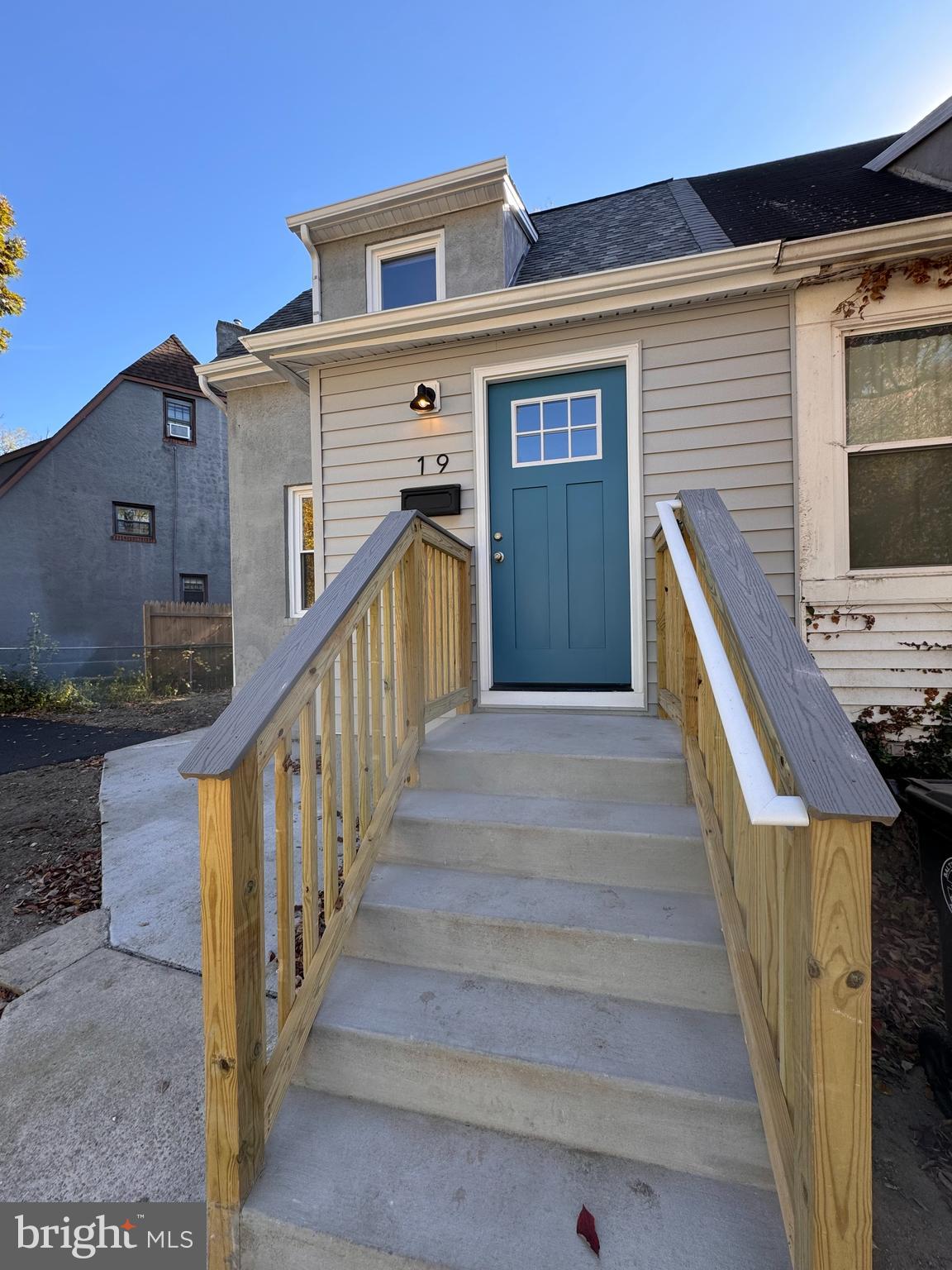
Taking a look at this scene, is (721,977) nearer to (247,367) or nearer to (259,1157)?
(259,1157)

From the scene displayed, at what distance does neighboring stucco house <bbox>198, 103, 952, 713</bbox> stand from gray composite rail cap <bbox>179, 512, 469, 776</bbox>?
71.5 inches

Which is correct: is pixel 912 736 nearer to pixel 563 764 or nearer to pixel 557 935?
pixel 563 764

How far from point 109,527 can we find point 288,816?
39.2ft

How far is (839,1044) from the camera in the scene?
88 cm

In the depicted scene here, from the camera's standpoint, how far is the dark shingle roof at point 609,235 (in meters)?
3.86

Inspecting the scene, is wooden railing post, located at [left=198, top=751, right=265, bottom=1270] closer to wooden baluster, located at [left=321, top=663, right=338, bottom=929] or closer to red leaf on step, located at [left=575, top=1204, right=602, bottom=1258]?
wooden baluster, located at [left=321, top=663, right=338, bottom=929]

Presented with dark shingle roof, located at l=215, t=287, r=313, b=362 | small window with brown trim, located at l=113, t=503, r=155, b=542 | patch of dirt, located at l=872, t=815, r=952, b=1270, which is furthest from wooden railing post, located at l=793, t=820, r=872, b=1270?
small window with brown trim, located at l=113, t=503, r=155, b=542

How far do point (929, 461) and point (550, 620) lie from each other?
2.25 m

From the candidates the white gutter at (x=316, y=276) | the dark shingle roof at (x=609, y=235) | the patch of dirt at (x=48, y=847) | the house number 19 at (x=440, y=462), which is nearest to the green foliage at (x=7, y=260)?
the white gutter at (x=316, y=276)

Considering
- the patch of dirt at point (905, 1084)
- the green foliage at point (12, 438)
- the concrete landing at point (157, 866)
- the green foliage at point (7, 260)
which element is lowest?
the patch of dirt at point (905, 1084)

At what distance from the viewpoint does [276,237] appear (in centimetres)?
496

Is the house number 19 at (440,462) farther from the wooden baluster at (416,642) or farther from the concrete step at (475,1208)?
the concrete step at (475,1208)

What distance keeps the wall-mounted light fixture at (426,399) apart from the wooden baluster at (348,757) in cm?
249

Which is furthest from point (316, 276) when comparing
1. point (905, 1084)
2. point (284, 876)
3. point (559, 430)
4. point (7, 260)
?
point (7, 260)
